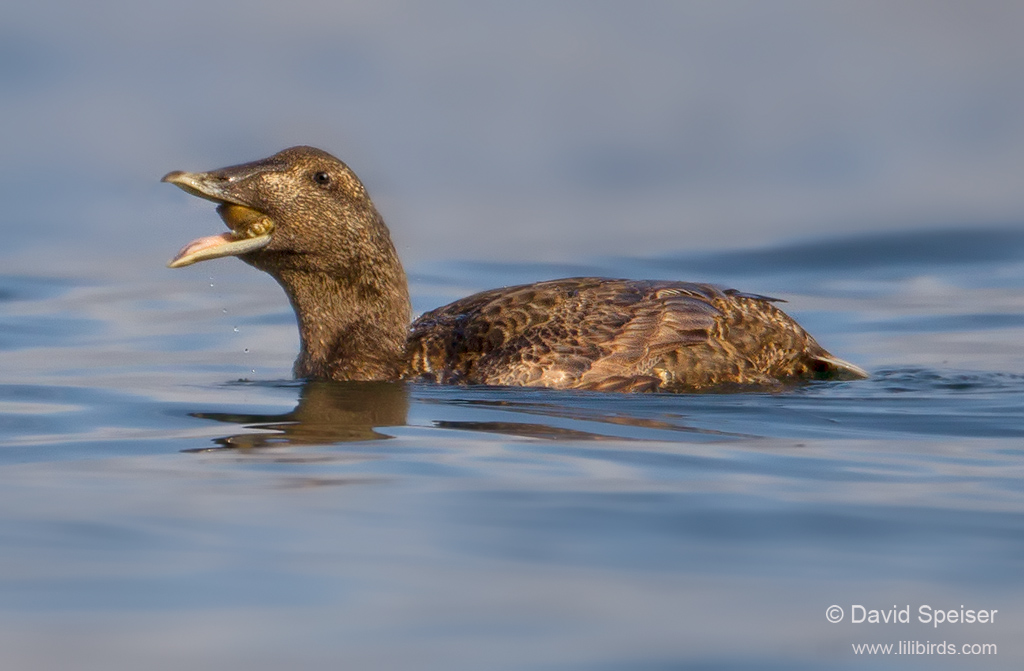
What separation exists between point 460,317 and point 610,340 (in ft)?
2.69

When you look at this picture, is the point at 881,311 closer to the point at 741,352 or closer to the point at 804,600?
the point at 741,352

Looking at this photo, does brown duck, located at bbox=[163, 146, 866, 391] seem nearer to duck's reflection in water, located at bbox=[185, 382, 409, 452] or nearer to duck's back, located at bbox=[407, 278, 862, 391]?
duck's back, located at bbox=[407, 278, 862, 391]

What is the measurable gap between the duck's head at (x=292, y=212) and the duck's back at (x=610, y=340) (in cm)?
61

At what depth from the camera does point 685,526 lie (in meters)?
5.42

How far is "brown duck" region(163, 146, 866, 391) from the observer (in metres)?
7.96

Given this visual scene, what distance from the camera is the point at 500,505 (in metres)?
5.73

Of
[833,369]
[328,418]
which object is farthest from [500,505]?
[833,369]

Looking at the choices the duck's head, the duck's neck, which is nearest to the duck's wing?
the duck's neck

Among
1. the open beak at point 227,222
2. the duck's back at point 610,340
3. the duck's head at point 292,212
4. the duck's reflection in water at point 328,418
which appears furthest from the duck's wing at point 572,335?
the open beak at point 227,222

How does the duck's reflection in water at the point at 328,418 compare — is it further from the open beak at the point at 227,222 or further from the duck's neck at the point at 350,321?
the open beak at the point at 227,222

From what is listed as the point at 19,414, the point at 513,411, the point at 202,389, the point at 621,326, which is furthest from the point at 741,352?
the point at 19,414

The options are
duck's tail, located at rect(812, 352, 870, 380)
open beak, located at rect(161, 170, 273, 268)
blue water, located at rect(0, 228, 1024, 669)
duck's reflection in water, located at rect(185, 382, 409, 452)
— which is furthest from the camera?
duck's tail, located at rect(812, 352, 870, 380)

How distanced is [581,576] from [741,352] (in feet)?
11.6

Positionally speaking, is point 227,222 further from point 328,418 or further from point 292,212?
point 328,418
